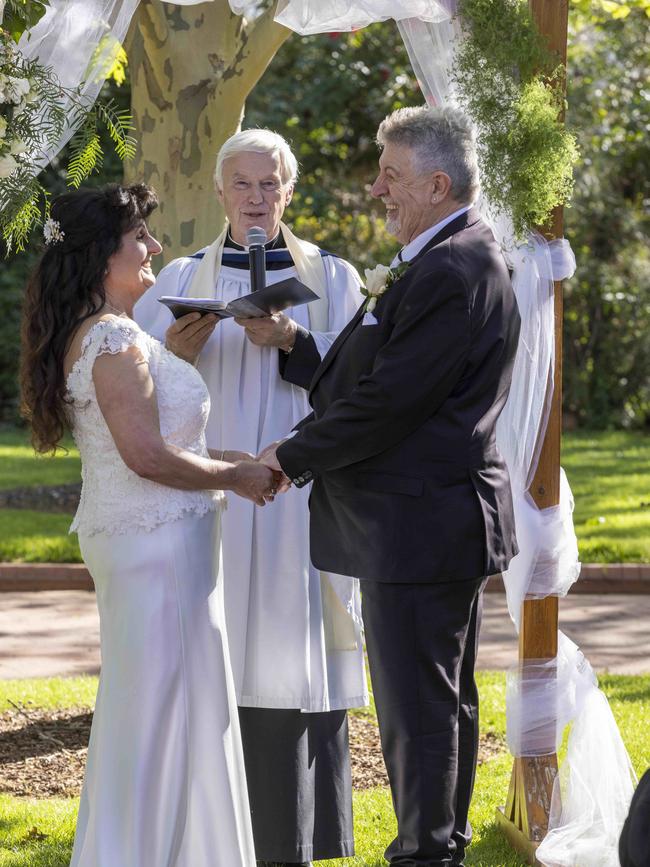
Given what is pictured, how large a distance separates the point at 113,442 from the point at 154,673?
1.97 feet

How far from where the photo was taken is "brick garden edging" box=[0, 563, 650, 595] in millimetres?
8227

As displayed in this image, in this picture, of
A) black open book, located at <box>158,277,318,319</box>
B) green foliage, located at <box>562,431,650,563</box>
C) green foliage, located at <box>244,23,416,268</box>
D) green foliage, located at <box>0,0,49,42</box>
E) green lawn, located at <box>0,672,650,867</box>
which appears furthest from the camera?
green foliage, located at <box>244,23,416,268</box>

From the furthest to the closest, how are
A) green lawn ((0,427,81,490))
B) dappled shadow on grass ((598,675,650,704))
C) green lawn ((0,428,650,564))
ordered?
green lawn ((0,427,81,490))
green lawn ((0,428,650,564))
dappled shadow on grass ((598,675,650,704))

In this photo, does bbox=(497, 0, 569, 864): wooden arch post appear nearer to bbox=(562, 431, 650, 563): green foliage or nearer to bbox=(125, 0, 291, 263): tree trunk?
bbox=(125, 0, 291, 263): tree trunk

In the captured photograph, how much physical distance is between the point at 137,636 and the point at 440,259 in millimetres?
1228

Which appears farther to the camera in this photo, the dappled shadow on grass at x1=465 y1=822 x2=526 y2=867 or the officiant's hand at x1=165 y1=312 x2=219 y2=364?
the dappled shadow on grass at x1=465 y1=822 x2=526 y2=867

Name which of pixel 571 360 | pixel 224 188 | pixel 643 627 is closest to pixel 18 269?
pixel 571 360

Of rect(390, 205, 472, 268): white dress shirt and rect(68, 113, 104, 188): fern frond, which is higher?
rect(68, 113, 104, 188): fern frond

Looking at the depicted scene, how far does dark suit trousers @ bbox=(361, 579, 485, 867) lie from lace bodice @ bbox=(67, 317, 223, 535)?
0.58 m

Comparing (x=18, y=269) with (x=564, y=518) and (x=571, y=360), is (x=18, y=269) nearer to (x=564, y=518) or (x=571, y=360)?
(x=571, y=360)

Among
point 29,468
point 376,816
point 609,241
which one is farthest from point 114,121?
point 609,241

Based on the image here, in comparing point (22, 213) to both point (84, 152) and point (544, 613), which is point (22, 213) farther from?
point (544, 613)

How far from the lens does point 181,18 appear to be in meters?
5.34

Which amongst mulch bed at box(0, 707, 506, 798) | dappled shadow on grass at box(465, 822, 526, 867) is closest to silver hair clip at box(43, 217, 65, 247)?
dappled shadow on grass at box(465, 822, 526, 867)
